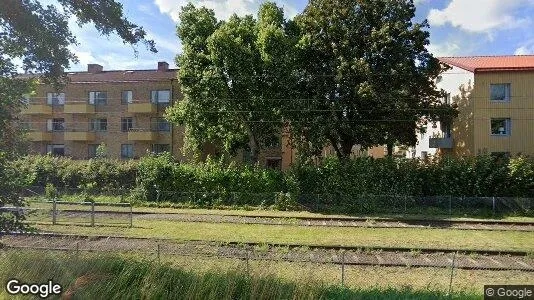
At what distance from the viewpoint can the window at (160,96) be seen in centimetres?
4138

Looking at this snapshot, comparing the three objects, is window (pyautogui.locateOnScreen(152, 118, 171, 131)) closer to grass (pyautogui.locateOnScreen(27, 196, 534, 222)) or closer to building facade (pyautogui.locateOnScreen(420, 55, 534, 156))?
grass (pyautogui.locateOnScreen(27, 196, 534, 222))

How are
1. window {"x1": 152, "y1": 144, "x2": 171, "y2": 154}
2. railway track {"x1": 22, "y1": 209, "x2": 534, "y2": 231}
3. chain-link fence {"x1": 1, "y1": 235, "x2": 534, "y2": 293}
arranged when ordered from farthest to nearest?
window {"x1": 152, "y1": 144, "x2": 171, "y2": 154} → railway track {"x1": 22, "y1": 209, "x2": 534, "y2": 231} → chain-link fence {"x1": 1, "y1": 235, "x2": 534, "y2": 293}

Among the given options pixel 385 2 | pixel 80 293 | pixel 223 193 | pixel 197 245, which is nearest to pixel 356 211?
pixel 223 193

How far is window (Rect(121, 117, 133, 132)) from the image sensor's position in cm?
4244

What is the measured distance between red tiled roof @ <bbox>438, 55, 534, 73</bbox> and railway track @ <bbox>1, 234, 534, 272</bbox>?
2621 cm

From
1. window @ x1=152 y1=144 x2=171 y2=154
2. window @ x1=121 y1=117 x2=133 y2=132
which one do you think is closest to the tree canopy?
window @ x1=152 y1=144 x2=171 y2=154

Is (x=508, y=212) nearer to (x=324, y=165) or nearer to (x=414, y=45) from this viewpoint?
(x=324, y=165)

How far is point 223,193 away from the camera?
26672 millimetres

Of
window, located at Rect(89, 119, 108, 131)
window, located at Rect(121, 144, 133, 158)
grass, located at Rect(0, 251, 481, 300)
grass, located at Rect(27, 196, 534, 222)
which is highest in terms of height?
window, located at Rect(89, 119, 108, 131)

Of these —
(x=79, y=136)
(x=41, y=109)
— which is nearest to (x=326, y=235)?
(x=79, y=136)

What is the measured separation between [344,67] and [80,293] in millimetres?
25767

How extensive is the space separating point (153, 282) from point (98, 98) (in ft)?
136

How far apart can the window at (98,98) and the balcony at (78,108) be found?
673mm

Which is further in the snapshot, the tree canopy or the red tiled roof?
the red tiled roof
